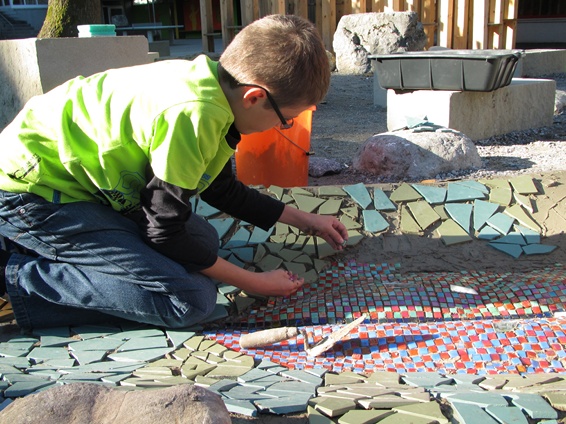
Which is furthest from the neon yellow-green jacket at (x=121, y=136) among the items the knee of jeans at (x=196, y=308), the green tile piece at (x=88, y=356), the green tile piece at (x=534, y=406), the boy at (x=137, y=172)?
the green tile piece at (x=534, y=406)

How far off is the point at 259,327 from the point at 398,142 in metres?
2.49

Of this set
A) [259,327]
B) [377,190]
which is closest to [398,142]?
[377,190]

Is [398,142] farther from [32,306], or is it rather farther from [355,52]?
[355,52]

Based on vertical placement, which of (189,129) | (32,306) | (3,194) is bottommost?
(32,306)

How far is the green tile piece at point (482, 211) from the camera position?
299cm

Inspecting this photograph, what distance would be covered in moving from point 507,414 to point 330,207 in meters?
1.78

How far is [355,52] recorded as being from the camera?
9852 mm

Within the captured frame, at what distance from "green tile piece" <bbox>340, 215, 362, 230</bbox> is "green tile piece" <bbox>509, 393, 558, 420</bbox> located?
151 centimetres

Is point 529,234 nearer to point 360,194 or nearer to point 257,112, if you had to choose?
point 360,194

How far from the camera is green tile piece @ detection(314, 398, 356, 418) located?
57.1 inches

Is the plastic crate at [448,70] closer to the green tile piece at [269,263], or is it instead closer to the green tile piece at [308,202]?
the green tile piece at [308,202]

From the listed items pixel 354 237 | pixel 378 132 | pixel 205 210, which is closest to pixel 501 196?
pixel 354 237

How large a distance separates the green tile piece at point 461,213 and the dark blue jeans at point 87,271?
1.42 metres

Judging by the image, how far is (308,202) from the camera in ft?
10.3
